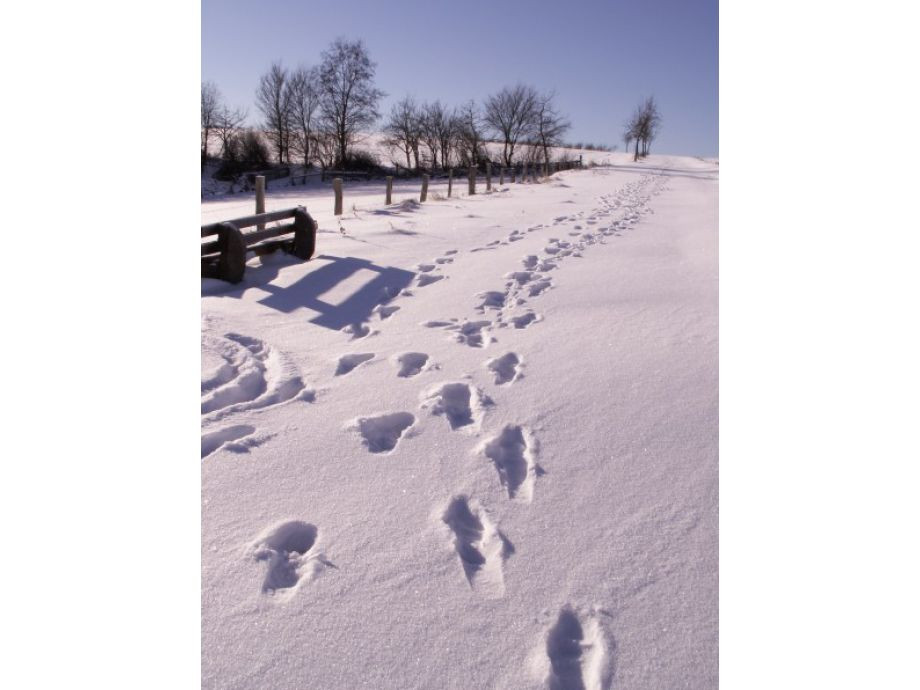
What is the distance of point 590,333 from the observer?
4031mm

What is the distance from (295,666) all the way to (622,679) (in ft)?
2.82

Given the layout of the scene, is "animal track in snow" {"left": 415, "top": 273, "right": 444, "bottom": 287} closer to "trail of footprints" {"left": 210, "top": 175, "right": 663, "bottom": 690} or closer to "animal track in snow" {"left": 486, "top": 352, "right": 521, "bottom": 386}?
"trail of footprints" {"left": 210, "top": 175, "right": 663, "bottom": 690}

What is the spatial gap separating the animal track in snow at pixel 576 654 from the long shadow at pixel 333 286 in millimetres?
3059

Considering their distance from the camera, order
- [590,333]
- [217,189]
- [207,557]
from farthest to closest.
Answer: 1. [217,189]
2. [590,333]
3. [207,557]

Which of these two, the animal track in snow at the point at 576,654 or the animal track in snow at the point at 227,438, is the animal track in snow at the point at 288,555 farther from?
the animal track in snow at the point at 576,654

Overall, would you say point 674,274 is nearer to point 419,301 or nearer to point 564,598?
point 419,301

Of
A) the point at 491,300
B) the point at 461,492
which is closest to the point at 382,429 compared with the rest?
the point at 461,492

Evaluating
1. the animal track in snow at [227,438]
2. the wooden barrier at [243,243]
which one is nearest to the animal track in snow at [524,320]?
the animal track in snow at [227,438]

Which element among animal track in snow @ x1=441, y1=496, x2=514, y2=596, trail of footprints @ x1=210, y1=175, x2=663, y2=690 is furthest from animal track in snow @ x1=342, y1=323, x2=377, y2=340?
animal track in snow @ x1=441, y1=496, x2=514, y2=596

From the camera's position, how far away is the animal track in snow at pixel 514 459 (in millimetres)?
2268

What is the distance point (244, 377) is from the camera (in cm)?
327

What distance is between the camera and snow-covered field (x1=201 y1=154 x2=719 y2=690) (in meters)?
1.57

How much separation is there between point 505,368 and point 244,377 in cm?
151

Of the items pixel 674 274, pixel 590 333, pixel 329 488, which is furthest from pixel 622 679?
pixel 674 274
